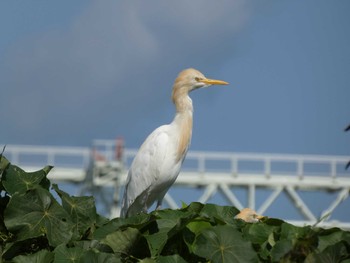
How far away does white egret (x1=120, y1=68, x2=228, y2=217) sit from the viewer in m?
16.0

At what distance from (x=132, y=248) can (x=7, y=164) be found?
1.10 m

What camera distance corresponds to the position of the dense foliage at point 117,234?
9148 mm

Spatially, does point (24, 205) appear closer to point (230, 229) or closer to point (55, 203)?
point (55, 203)

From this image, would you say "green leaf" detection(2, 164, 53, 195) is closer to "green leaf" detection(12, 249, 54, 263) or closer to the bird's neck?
"green leaf" detection(12, 249, 54, 263)

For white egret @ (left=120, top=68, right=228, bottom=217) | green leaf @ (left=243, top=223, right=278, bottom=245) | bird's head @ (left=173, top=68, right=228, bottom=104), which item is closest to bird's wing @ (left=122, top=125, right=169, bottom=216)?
white egret @ (left=120, top=68, right=228, bottom=217)

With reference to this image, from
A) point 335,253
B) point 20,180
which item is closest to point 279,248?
point 335,253

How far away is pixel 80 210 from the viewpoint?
972cm

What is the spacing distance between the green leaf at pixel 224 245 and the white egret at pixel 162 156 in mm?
6824

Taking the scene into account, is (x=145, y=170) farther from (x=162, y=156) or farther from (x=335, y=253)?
(x=335, y=253)

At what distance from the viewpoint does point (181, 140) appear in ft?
53.1

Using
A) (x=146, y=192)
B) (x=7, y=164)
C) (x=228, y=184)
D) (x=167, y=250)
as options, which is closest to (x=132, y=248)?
(x=167, y=250)

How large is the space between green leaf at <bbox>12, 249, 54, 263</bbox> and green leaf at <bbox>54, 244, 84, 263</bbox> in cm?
7

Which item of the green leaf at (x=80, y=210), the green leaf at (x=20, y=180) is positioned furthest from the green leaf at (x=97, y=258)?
the green leaf at (x=20, y=180)

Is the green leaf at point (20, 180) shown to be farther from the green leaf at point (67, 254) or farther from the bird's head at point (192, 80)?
the bird's head at point (192, 80)
